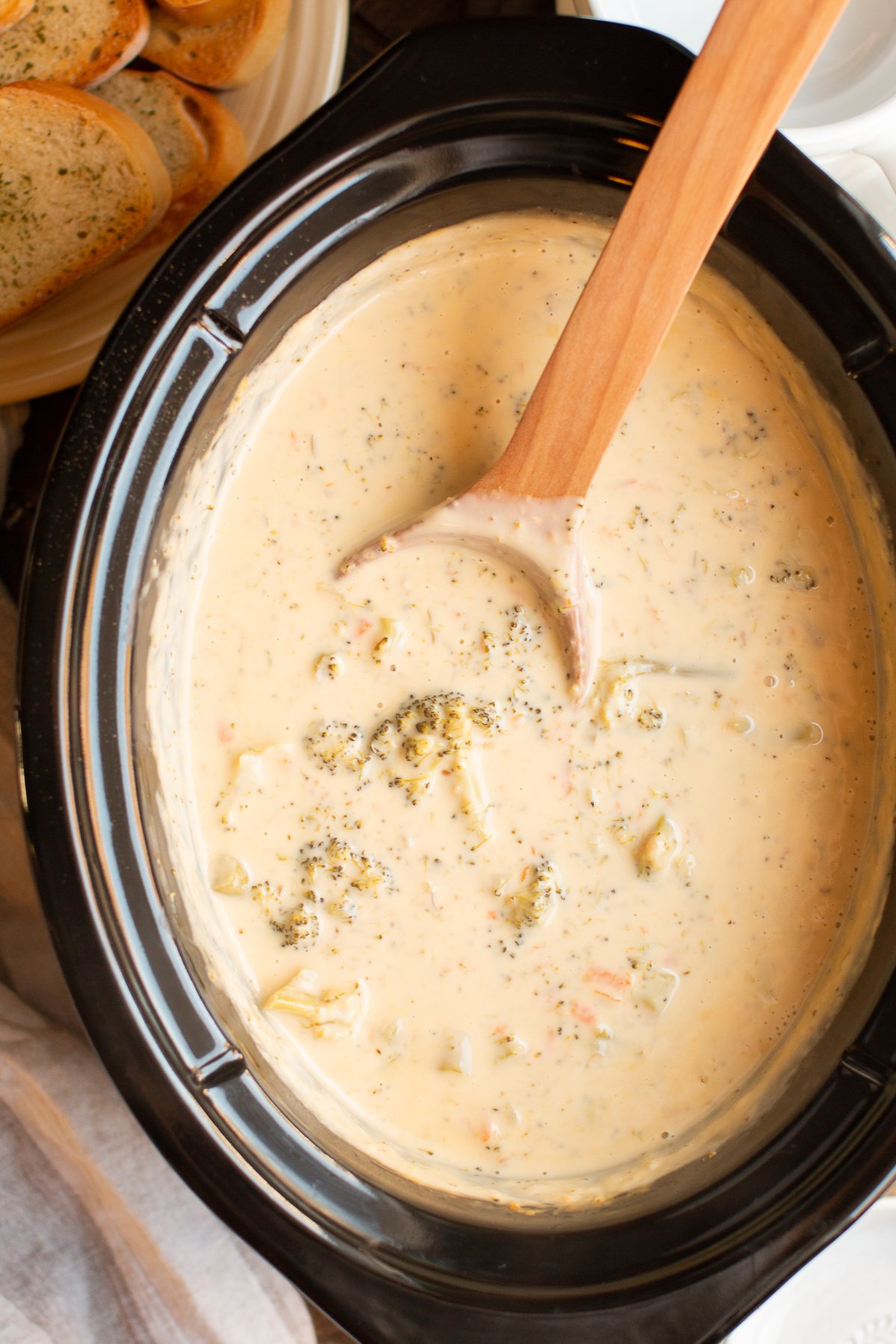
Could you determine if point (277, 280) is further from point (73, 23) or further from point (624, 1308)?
point (624, 1308)

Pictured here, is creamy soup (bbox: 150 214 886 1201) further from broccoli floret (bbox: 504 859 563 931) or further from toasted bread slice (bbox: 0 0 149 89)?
toasted bread slice (bbox: 0 0 149 89)

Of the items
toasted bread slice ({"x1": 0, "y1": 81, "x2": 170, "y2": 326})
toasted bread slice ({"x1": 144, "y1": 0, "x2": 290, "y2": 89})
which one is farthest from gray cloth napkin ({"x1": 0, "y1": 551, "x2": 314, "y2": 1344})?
toasted bread slice ({"x1": 144, "y1": 0, "x2": 290, "y2": 89})

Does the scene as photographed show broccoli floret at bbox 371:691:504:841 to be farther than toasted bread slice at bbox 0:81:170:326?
No

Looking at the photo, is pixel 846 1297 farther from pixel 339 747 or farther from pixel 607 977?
pixel 339 747

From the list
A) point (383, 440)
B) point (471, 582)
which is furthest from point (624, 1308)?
point (383, 440)

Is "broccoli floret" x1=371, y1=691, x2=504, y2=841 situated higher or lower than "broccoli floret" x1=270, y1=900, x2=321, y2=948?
higher

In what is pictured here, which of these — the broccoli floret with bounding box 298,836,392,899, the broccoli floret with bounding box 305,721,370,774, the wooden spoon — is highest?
the wooden spoon
